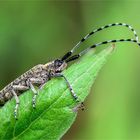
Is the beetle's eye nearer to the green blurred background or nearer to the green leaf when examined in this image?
the green leaf

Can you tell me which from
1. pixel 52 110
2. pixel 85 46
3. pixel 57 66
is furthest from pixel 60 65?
pixel 85 46

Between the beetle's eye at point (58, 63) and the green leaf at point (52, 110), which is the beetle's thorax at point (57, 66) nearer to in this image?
the beetle's eye at point (58, 63)

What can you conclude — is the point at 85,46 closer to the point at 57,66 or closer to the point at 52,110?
the point at 57,66

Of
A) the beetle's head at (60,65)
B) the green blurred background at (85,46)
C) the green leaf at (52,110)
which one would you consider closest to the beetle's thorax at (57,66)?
the beetle's head at (60,65)

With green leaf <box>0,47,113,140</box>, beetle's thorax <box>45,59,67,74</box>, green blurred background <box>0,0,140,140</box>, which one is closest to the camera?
green leaf <box>0,47,113,140</box>

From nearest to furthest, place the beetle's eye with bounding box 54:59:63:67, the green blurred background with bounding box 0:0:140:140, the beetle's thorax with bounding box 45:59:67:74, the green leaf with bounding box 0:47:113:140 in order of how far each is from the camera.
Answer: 1. the green leaf with bounding box 0:47:113:140
2. the beetle's thorax with bounding box 45:59:67:74
3. the beetle's eye with bounding box 54:59:63:67
4. the green blurred background with bounding box 0:0:140:140

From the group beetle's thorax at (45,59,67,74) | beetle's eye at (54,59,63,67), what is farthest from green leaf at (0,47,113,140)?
beetle's eye at (54,59,63,67)

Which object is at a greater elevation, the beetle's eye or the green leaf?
the beetle's eye
